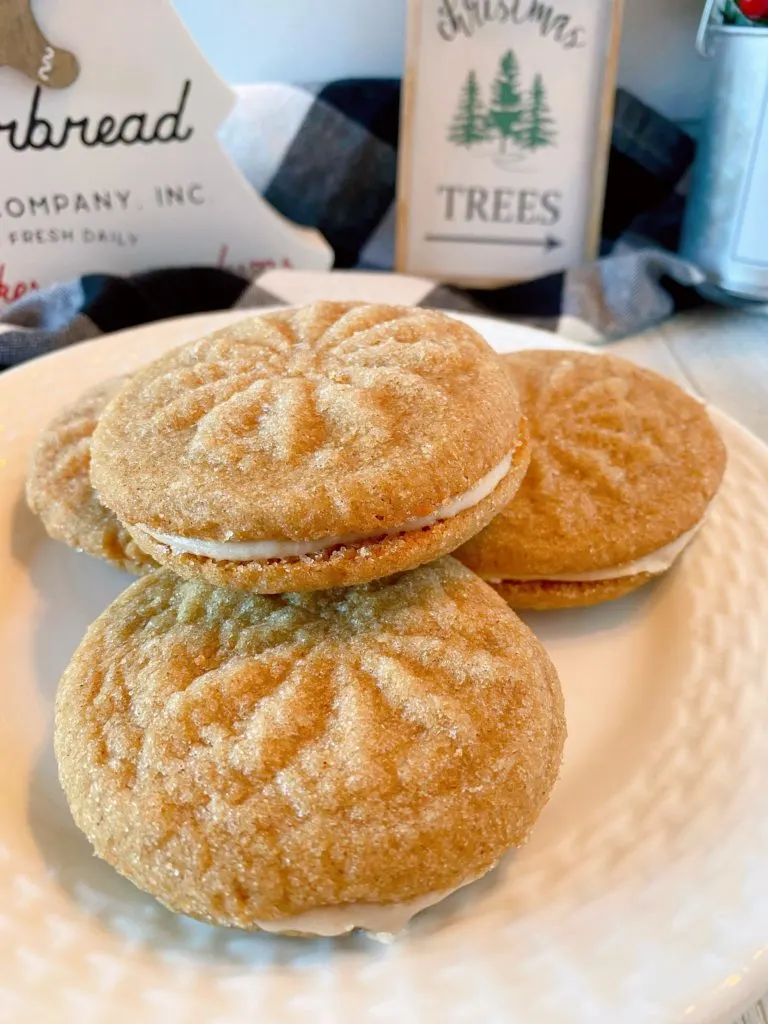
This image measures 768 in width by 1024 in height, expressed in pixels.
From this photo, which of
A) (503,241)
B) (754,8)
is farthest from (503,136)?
(754,8)

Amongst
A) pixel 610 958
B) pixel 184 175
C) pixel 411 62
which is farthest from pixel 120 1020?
pixel 411 62

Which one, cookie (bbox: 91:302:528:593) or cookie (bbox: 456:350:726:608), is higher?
cookie (bbox: 91:302:528:593)

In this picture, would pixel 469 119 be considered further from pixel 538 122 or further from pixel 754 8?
pixel 754 8

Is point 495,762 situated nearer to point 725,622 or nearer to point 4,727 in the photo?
→ point 725,622

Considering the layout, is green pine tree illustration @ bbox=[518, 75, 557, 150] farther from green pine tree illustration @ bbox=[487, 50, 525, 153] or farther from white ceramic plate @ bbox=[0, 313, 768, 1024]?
white ceramic plate @ bbox=[0, 313, 768, 1024]

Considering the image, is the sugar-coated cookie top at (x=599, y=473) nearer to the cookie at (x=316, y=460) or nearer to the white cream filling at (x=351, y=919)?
the cookie at (x=316, y=460)

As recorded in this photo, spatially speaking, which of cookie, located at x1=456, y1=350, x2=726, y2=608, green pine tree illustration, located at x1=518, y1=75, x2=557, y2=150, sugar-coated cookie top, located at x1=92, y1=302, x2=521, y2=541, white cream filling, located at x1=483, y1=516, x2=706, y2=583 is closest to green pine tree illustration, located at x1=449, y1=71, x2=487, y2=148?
green pine tree illustration, located at x1=518, y1=75, x2=557, y2=150
